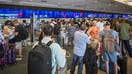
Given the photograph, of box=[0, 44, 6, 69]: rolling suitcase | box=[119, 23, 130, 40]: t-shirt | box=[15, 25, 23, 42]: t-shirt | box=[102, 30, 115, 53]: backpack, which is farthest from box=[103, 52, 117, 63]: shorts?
box=[15, 25, 23, 42]: t-shirt

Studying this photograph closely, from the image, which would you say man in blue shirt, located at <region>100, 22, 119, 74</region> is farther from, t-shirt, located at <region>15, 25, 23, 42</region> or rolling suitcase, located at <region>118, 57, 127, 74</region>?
t-shirt, located at <region>15, 25, 23, 42</region>

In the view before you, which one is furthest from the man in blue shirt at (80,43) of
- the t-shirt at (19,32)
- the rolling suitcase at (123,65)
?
the t-shirt at (19,32)

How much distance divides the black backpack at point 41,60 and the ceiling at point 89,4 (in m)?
15.5

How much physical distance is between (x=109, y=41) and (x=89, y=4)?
1041 inches

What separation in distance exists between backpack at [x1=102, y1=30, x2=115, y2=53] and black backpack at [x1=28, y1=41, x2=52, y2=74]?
2.85 meters

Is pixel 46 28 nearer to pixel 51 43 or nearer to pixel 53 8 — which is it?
pixel 51 43

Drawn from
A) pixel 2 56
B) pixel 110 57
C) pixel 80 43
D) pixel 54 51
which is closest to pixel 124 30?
pixel 110 57

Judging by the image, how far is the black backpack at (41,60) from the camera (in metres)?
4.19

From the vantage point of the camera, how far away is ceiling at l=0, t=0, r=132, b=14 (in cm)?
2419

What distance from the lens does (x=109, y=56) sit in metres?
6.99

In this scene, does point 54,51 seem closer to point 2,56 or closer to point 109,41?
point 109,41

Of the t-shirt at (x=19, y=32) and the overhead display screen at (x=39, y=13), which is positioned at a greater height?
the t-shirt at (x=19, y=32)

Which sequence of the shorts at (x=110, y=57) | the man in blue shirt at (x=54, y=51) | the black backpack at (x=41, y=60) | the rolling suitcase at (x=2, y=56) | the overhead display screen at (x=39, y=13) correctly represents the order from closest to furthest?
the black backpack at (x=41, y=60)
the man in blue shirt at (x=54, y=51)
the shorts at (x=110, y=57)
the rolling suitcase at (x=2, y=56)
the overhead display screen at (x=39, y=13)

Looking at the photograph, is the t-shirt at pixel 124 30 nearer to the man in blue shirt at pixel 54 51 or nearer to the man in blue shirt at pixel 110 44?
the man in blue shirt at pixel 110 44
